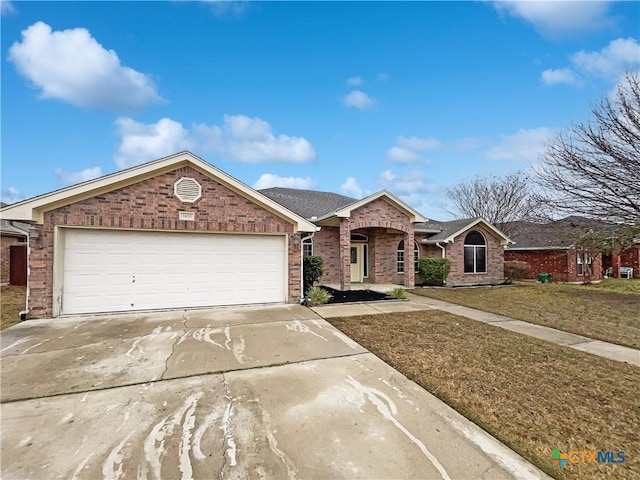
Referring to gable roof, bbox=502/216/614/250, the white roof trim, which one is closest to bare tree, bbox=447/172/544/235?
gable roof, bbox=502/216/614/250

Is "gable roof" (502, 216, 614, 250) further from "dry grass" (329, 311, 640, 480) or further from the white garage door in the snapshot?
the white garage door

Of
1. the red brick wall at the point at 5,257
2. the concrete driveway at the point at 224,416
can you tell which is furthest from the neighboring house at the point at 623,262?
the red brick wall at the point at 5,257

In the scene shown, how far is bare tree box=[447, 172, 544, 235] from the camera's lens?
2619 cm

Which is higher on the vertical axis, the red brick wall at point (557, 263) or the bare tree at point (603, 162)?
the bare tree at point (603, 162)

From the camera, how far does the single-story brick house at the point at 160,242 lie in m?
7.49

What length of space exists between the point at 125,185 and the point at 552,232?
21.4 meters

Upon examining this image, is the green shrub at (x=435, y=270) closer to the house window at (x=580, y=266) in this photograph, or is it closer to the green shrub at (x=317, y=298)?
the green shrub at (x=317, y=298)

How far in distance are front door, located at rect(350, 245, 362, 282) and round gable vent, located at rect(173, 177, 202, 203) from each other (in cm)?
948

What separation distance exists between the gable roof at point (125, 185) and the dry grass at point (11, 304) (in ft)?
8.34

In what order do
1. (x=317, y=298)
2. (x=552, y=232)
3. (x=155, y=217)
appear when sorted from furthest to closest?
(x=552, y=232) → (x=317, y=298) → (x=155, y=217)

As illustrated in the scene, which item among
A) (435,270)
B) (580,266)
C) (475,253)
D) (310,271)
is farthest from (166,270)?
(580,266)

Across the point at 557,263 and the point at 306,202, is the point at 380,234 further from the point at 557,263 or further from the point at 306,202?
the point at 557,263

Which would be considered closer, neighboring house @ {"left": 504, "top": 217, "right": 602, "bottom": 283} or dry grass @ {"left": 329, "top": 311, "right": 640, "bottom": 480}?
dry grass @ {"left": 329, "top": 311, "right": 640, "bottom": 480}

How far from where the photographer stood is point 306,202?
17.2m
